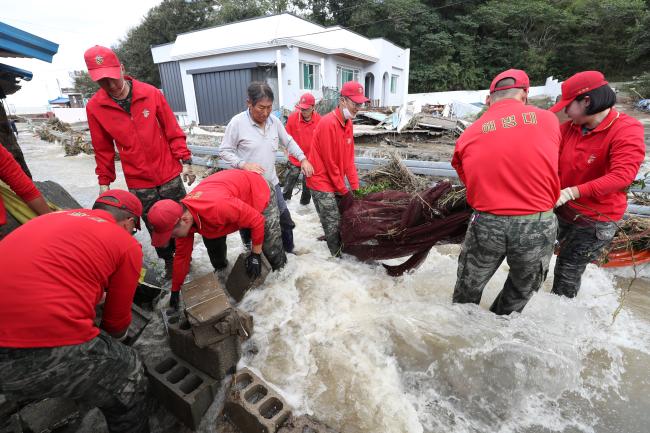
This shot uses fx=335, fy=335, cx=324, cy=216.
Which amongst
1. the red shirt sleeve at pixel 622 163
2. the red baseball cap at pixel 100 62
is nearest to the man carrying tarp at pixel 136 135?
the red baseball cap at pixel 100 62

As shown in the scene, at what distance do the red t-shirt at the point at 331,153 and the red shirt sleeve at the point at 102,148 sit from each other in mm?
1894

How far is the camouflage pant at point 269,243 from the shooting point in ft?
10.8

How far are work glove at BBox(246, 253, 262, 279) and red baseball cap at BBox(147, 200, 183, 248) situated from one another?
74cm

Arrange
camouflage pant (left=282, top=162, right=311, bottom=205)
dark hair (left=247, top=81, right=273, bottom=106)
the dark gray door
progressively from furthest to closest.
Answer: the dark gray door, camouflage pant (left=282, top=162, right=311, bottom=205), dark hair (left=247, top=81, right=273, bottom=106)

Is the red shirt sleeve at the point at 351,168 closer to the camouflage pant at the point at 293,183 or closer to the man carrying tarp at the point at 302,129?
the man carrying tarp at the point at 302,129

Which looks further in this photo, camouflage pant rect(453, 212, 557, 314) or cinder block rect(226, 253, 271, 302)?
cinder block rect(226, 253, 271, 302)

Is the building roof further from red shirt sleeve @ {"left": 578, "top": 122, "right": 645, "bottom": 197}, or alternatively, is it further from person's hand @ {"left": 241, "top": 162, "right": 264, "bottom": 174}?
red shirt sleeve @ {"left": 578, "top": 122, "right": 645, "bottom": 197}

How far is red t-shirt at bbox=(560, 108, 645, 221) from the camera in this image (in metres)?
2.30

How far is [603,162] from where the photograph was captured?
2.47 meters

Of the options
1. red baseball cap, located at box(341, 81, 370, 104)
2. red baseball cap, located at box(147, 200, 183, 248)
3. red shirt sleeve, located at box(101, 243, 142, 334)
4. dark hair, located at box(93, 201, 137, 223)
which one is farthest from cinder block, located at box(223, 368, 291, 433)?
red baseball cap, located at box(341, 81, 370, 104)

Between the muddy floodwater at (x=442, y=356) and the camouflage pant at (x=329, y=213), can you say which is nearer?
the muddy floodwater at (x=442, y=356)

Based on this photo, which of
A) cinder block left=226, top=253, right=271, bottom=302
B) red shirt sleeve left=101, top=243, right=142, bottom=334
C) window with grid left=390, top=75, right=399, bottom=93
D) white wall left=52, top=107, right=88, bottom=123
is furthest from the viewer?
white wall left=52, top=107, right=88, bottom=123

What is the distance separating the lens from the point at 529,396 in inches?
89.3

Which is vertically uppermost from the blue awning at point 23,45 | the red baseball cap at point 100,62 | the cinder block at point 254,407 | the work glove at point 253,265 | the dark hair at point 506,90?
the blue awning at point 23,45
